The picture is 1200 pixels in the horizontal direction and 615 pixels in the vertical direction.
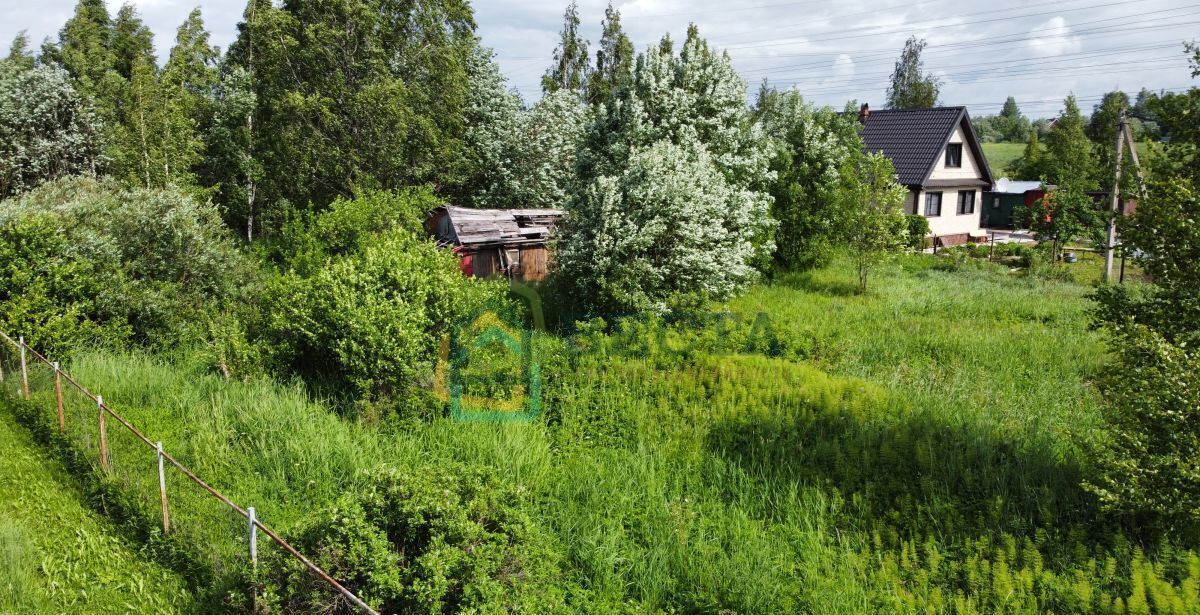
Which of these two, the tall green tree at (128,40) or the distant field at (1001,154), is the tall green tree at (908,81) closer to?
the distant field at (1001,154)

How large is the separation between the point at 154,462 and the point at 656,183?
32.4 ft

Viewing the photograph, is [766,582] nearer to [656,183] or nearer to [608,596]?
[608,596]

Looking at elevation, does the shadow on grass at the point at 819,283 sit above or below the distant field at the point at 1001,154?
below

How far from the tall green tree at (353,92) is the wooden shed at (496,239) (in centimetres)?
332

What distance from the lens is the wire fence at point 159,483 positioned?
6270mm

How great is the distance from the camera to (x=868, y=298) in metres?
18.3

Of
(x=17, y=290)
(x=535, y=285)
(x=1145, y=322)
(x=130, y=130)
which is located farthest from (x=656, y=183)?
(x=130, y=130)

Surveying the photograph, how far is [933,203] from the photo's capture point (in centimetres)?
3412

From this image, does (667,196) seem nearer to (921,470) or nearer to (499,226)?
(499,226)

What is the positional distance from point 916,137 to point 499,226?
22.3m

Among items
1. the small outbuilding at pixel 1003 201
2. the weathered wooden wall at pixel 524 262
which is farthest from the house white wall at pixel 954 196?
the weathered wooden wall at pixel 524 262

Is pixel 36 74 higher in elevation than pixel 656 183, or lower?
higher

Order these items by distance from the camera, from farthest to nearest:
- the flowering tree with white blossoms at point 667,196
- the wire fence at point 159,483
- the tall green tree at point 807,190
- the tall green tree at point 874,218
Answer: the tall green tree at point 807,190 → the tall green tree at point 874,218 → the flowering tree with white blossoms at point 667,196 → the wire fence at point 159,483

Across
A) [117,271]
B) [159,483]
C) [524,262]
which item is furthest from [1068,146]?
[159,483]
